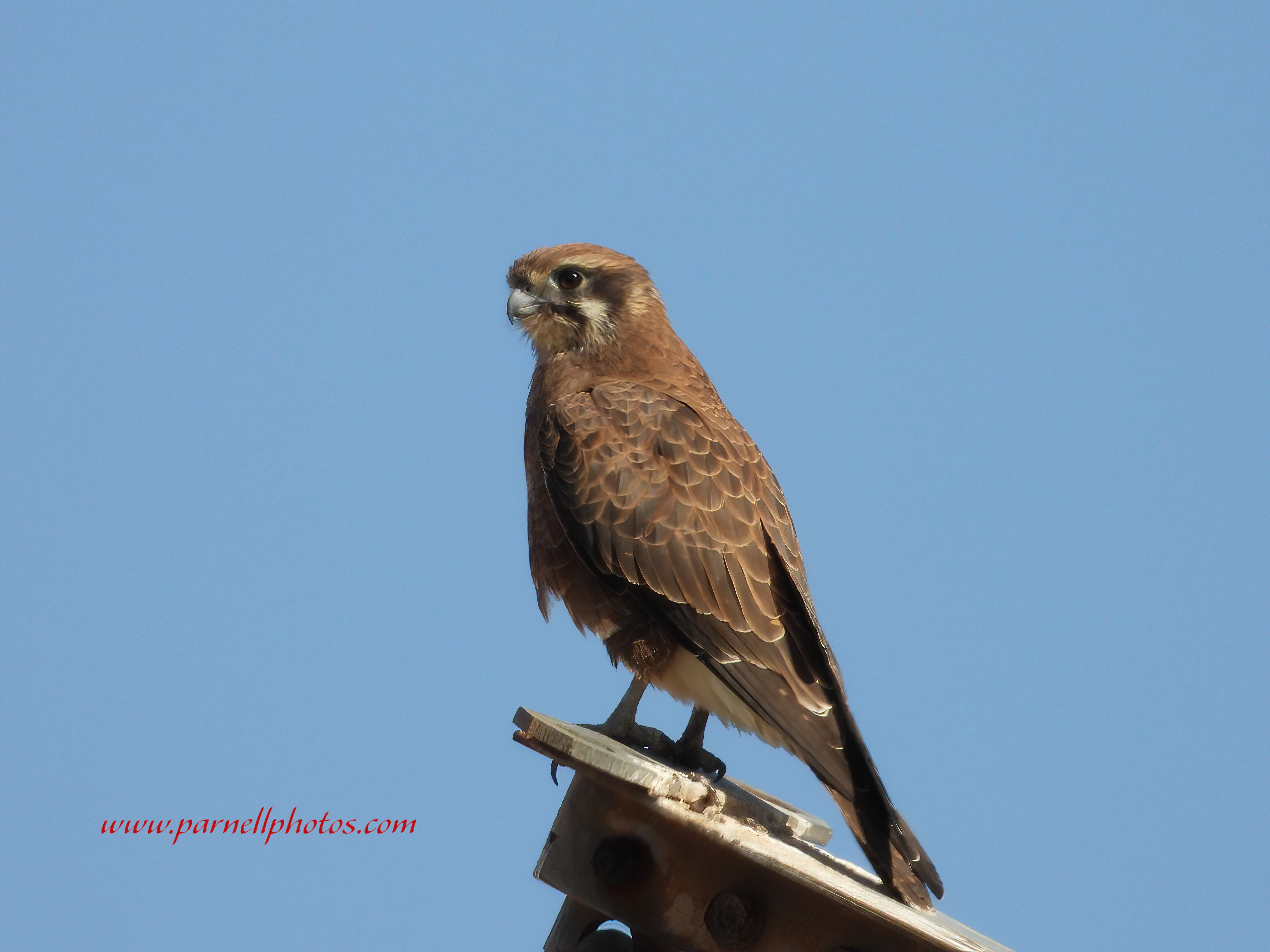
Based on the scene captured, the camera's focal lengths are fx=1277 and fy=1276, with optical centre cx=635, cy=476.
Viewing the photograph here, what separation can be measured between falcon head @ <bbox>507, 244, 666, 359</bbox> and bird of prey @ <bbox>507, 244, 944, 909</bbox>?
0.16m

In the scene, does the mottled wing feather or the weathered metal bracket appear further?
the mottled wing feather

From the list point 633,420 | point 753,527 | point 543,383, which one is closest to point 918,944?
point 753,527

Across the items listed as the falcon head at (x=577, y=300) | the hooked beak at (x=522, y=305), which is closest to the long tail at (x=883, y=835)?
the falcon head at (x=577, y=300)

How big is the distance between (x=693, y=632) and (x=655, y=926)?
36.9 inches

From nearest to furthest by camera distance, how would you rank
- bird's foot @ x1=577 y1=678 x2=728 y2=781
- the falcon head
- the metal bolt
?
the metal bolt → bird's foot @ x1=577 y1=678 x2=728 y2=781 → the falcon head

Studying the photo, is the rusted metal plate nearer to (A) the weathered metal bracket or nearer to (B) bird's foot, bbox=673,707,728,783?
(A) the weathered metal bracket

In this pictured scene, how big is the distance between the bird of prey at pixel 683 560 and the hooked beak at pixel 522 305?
288 millimetres

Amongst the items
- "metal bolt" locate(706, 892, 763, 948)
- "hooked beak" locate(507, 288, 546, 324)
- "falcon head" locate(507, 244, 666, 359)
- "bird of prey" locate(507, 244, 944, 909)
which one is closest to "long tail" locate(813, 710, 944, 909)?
"bird of prey" locate(507, 244, 944, 909)

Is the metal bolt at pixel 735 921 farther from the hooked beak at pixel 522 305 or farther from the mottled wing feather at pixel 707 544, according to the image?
the hooked beak at pixel 522 305

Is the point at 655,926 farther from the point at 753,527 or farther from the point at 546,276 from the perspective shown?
the point at 546,276

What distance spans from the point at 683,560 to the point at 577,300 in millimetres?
1300

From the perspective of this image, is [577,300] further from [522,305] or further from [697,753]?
[697,753]

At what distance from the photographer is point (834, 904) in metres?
3.17

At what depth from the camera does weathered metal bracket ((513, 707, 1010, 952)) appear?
311 cm
